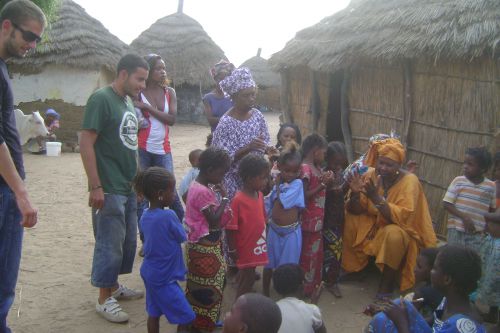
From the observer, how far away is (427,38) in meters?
5.64

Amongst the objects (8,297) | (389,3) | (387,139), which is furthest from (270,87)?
(8,297)

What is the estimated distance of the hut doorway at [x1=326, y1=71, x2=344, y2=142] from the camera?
879 cm

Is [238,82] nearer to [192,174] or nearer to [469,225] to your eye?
[192,174]

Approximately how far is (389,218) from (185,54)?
55.0 feet

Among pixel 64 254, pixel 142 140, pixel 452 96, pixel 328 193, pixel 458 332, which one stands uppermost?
pixel 452 96

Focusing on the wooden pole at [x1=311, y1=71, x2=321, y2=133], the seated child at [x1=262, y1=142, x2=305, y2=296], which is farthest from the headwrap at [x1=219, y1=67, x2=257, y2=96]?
the wooden pole at [x1=311, y1=71, x2=321, y2=133]

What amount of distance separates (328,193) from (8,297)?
97.1 inches

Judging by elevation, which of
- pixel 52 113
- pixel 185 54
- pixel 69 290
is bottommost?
pixel 69 290

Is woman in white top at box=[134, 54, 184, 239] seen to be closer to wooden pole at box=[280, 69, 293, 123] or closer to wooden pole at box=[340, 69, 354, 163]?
wooden pole at box=[340, 69, 354, 163]

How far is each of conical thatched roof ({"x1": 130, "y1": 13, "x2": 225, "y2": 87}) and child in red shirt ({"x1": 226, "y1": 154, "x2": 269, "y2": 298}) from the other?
52.5 ft

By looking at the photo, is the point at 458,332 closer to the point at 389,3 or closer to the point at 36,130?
the point at 389,3

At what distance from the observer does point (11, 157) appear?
8.78 feet

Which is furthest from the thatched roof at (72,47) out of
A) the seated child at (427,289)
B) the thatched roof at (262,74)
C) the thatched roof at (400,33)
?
the thatched roof at (262,74)

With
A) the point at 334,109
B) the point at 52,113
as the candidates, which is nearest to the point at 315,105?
the point at 334,109
